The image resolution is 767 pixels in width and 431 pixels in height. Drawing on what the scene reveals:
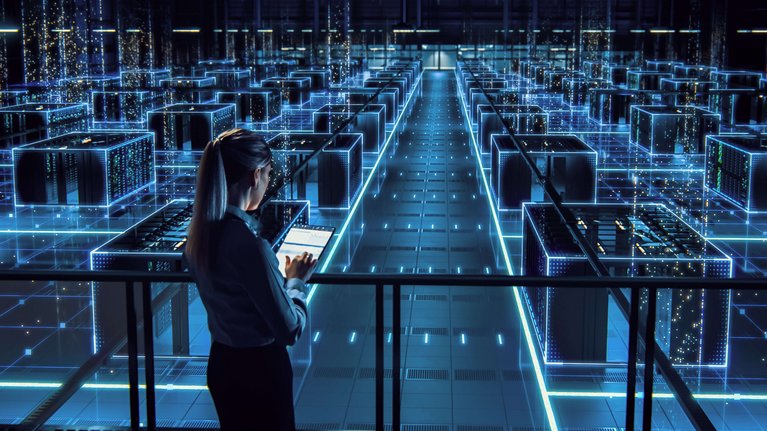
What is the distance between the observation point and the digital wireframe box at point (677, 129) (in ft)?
58.6

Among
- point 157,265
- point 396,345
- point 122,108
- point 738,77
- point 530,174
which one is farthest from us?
point 738,77

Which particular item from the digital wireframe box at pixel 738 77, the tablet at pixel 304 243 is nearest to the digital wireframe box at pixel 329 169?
the tablet at pixel 304 243

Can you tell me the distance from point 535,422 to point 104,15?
116 ft

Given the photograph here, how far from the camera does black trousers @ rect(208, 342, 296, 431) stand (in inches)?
96.8

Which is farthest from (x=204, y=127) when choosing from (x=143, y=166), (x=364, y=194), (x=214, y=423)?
(x=214, y=423)

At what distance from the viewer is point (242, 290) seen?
2.41 meters

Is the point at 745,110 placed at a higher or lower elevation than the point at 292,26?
lower

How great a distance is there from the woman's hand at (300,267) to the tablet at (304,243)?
21mm

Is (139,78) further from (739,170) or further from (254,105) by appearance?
(739,170)

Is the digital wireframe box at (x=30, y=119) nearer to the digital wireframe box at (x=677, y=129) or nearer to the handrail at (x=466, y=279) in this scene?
the digital wireframe box at (x=677, y=129)

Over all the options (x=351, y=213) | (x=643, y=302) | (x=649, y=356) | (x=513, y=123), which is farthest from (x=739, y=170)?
(x=649, y=356)

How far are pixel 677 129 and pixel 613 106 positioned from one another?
6.06 m

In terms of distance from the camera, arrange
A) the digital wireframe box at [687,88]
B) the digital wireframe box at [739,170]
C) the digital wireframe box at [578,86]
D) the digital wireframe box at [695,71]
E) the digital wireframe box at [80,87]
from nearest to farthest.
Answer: the digital wireframe box at [739,170], the digital wireframe box at [80,87], the digital wireframe box at [687,88], the digital wireframe box at [578,86], the digital wireframe box at [695,71]

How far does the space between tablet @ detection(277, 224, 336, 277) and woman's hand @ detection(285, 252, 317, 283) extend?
0.07 feet
